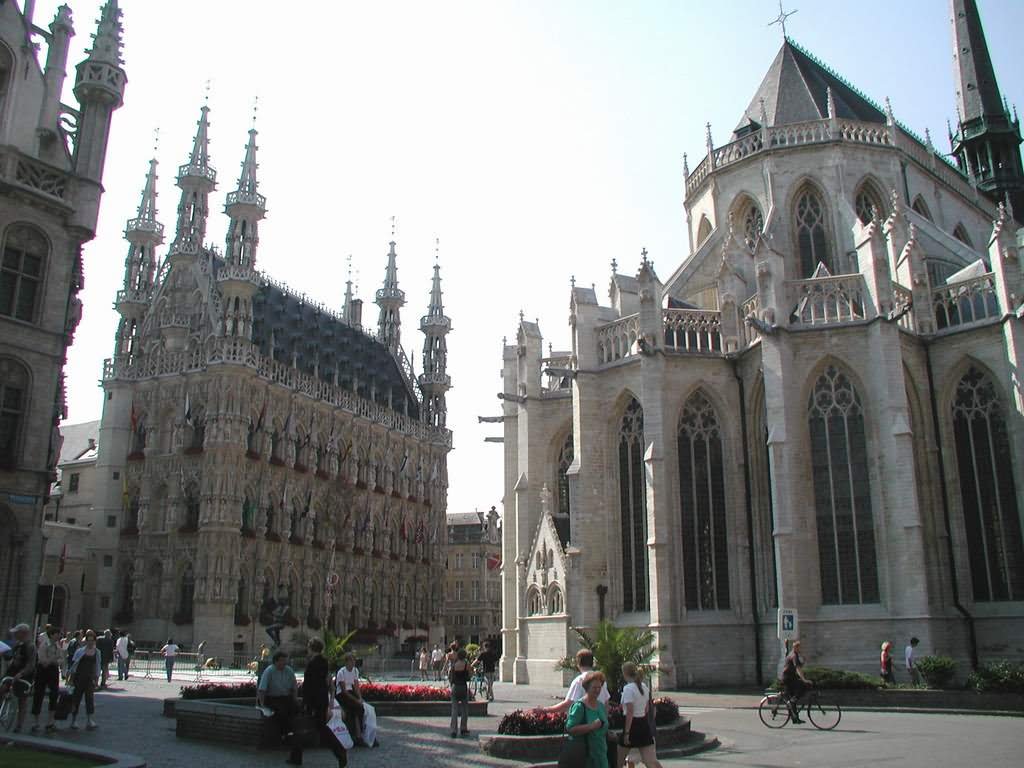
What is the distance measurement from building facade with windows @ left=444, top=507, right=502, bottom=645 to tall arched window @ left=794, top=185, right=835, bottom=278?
58.5 meters

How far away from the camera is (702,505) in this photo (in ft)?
104

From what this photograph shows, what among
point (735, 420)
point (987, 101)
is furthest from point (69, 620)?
point (987, 101)

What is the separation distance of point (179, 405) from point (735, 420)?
105ft

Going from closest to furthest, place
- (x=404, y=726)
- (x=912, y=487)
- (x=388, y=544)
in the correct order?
(x=404, y=726), (x=912, y=487), (x=388, y=544)

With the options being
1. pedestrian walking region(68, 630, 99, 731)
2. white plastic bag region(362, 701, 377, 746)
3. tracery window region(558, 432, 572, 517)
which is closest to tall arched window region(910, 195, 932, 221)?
tracery window region(558, 432, 572, 517)

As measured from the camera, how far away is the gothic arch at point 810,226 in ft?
123

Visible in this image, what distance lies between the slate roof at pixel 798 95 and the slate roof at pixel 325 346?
100 feet

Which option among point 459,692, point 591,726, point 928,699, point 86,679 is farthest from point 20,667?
point 928,699

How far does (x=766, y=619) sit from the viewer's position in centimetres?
2975

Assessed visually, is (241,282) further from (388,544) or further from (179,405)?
(388,544)

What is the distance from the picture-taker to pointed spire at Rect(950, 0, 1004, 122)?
56750mm

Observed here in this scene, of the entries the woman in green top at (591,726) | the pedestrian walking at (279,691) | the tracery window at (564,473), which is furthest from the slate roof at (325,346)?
the woman in green top at (591,726)

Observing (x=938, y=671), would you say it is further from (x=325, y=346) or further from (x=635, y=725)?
(x=325, y=346)

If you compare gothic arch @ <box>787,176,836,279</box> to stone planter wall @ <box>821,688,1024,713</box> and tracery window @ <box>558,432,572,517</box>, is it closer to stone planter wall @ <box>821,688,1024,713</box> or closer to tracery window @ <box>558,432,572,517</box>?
tracery window @ <box>558,432,572,517</box>
